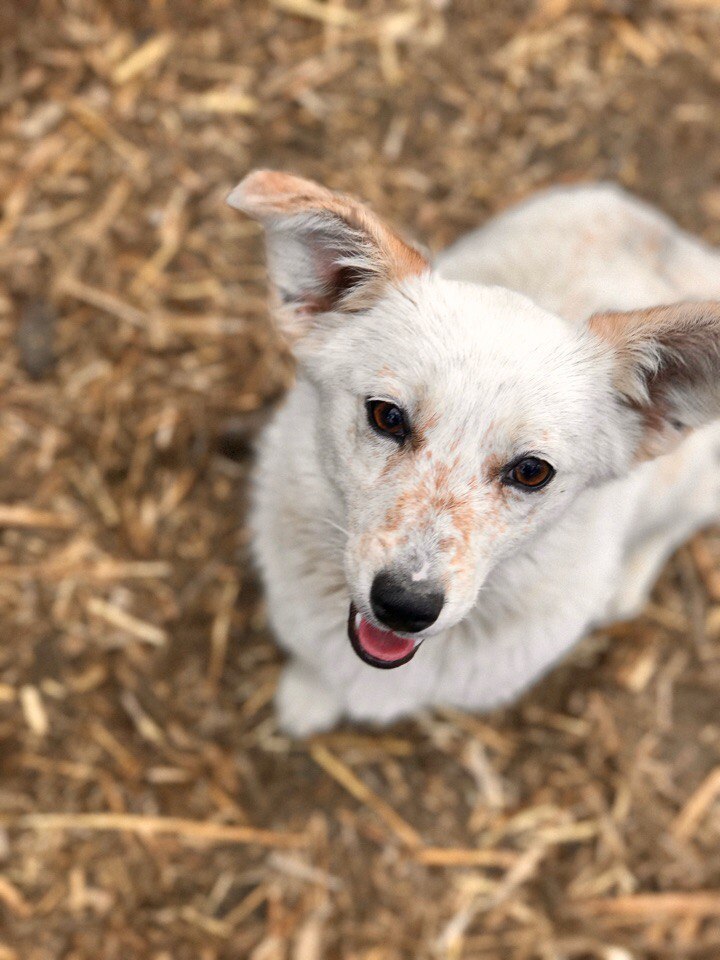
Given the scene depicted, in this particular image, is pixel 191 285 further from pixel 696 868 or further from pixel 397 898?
pixel 696 868

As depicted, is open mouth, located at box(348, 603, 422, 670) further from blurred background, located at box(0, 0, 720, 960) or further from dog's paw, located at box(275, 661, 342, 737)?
blurred background, located at box(0, 0, 720, 960)

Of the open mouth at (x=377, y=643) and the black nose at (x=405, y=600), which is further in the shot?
the open mouth at (x=377, y=643)

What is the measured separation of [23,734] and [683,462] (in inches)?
128

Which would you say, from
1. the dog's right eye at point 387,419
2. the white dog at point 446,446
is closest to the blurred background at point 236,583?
the white dog at point 446,446

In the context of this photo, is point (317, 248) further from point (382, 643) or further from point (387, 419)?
point (382, 643)

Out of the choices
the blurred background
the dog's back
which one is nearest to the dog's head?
the dog's back

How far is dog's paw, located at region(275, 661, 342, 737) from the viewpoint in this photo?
3908 millimetres

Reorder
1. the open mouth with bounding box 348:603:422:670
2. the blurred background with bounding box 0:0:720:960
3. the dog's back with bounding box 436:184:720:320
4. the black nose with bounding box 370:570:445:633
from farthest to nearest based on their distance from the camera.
→ 1. the blurred background with bounding box 0:0:720:960
2. the dog's back with bounding box 436:184:720:320
3. the open mouth with bounding box 348:603:422:670
4. the black nose with bounding box 370:570:445:633

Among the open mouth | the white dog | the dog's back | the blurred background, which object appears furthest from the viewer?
the blurred background

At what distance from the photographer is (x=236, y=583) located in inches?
163

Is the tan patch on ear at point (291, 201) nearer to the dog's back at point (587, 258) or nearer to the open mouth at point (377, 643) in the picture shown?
the dog's back at point (587, 258)

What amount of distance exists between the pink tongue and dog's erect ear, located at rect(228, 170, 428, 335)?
3.23ft

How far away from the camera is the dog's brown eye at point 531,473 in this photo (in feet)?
7.82

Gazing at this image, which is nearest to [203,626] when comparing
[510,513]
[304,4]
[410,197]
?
[510,513]
